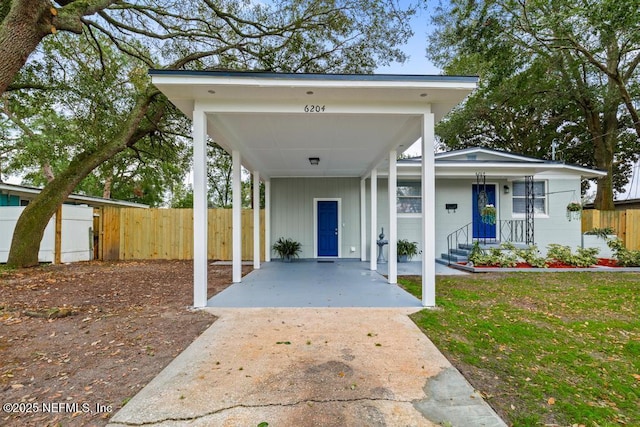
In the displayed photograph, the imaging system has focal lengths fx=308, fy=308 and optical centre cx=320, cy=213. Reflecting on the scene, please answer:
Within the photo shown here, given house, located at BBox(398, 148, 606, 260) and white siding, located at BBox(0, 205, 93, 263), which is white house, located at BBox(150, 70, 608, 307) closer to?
house, located at BBox(398, 148, 606, 260)

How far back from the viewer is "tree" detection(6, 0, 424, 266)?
852 cm

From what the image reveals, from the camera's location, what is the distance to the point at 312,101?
438 centimetres

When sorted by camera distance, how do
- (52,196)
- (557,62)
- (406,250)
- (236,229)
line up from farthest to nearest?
(557,62) < (406,250) < (52,196) < (236,229)

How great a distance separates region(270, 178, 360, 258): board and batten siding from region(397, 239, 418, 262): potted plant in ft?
4.54

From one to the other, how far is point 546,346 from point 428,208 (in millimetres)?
2074

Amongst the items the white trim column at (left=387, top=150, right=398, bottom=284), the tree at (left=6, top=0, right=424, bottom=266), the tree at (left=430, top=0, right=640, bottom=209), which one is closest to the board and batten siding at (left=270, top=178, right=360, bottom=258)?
the tree at (left=6, top=0, right=424, bottom=266)

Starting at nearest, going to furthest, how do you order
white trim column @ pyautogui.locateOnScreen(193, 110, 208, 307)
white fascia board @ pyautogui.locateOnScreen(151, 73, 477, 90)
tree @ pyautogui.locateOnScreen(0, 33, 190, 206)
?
white fascia board @ pyautogui.locateOnScreen(151, 73, 477, 90) < white trim column @ pyautogui.locateOnScreen(193, 110, 208, 307) < tree @ pyautogui.locateOnScreen(0, 33, 190, 206)

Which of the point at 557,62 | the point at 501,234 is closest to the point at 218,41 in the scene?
the point at 501,234

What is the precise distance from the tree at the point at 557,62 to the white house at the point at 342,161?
12.6 ft

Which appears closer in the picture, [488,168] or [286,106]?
[286,106]

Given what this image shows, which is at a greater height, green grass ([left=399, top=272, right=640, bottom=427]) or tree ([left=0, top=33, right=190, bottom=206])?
tree ([left=0, top=33, right=190, bottom=206])

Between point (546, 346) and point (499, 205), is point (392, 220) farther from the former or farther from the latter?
point (499, 205)

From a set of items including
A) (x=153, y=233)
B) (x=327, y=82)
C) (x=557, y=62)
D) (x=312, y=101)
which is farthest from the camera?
(x=557, y=62)

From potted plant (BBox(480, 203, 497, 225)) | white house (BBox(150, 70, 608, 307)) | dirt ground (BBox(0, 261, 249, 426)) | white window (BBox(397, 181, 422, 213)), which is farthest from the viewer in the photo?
white window (BBox(397, 181, 422, 213))
